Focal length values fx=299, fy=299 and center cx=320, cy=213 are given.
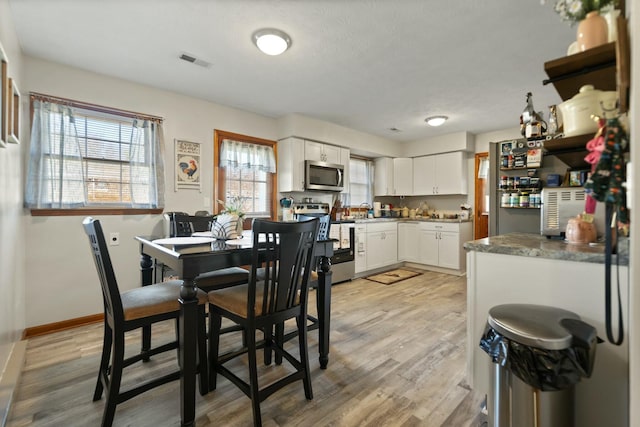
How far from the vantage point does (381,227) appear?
5.08 meters

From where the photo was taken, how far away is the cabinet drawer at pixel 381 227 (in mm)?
4898

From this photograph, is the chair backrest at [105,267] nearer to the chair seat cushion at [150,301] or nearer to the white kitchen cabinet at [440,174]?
the chair seat cushion at [150,301]

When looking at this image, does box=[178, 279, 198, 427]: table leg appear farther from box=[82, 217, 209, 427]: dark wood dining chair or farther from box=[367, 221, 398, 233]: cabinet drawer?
box=[367, 221, 398, 233]: cabinet drawer

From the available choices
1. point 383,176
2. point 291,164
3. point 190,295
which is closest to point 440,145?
point 383,176

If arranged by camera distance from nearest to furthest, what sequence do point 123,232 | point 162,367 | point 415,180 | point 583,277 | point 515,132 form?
1. point 583,277
2. point 162,367
3. point 123,232
4. point 515,132
5. point 415,180

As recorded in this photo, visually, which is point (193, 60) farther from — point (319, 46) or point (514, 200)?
point (514, 200)

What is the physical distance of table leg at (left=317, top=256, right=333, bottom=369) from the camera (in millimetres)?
2049

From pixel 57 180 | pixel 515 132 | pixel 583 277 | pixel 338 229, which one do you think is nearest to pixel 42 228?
pixel 57 180

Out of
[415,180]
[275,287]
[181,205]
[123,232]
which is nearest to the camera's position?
[275,287]

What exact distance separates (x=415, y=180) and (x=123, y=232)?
475cm

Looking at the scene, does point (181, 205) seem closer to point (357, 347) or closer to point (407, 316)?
point (357, 347)

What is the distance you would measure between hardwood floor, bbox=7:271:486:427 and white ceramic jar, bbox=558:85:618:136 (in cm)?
148

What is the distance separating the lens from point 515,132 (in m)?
4.68

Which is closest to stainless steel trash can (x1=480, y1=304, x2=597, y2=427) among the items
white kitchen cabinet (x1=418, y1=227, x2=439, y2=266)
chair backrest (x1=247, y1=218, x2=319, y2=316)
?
chair backrest (x1=247, y1=218, x2=319, y2=316)
